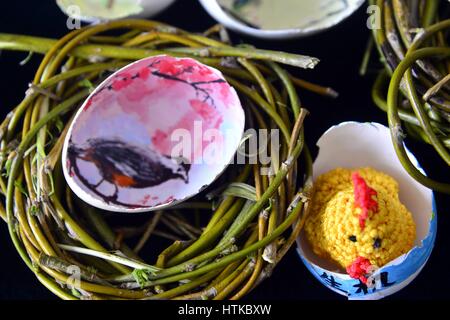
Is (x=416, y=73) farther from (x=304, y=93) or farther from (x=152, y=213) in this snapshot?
(x=152, y=213)

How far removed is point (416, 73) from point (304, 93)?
0.61 ft

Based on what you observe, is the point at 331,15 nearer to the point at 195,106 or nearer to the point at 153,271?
the point at 195,106

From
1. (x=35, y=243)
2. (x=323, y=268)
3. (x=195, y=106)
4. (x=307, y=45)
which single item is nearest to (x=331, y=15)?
(x=307, y=45)

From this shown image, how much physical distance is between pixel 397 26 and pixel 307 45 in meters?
0.16

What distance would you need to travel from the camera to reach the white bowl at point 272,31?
2.51 feet

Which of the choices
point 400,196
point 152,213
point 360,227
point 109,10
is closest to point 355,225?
point 360,227

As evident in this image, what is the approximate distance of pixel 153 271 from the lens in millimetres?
667

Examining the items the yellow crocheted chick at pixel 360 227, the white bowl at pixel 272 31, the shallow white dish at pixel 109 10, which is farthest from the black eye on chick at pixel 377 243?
the shallow white dish at pixel 109 10

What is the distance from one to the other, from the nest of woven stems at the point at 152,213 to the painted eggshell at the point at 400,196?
42mm

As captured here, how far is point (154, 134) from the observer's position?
0.78 m

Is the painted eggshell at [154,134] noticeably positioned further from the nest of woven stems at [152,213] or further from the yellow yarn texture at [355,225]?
the yellow yarn texture at [355,225]

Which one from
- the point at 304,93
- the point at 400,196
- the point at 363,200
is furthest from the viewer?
the point at 304,93

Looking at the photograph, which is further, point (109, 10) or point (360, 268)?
point (109, 10)

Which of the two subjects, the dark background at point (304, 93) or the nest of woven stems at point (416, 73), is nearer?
the nest of woven stems at point (416, 73)
